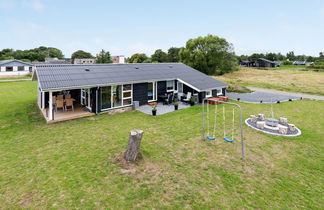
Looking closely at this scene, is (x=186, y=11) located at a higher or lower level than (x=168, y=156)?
higher

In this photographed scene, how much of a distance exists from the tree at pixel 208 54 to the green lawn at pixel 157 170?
36.3 metres

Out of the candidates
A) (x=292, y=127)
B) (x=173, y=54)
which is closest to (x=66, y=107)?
(x=292, y=127)

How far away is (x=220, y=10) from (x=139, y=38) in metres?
33.8

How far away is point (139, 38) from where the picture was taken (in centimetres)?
5712

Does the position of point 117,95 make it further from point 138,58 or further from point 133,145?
point 138,58

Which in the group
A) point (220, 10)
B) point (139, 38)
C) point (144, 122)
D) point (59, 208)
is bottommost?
point (59, 208)

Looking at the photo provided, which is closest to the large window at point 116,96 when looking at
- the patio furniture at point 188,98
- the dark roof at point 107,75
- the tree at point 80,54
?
the dark roof at point 107,75

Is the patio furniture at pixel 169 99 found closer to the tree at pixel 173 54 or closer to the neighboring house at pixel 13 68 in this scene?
the neighboring house at pixel 13 68

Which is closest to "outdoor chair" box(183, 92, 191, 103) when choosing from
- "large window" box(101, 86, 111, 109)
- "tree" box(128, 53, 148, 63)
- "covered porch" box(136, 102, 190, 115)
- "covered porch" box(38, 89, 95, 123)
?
"covered porch" box(136, 102, 190, 115)

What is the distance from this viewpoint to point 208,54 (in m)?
44.9

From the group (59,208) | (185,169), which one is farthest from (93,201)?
(185,169)

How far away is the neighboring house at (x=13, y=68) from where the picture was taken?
129 feet

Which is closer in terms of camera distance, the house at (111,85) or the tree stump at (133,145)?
the tree stump at (133,145)

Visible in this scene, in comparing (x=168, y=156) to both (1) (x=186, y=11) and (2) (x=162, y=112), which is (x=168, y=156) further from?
(1) (x=186, y=11)
